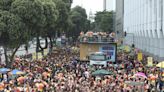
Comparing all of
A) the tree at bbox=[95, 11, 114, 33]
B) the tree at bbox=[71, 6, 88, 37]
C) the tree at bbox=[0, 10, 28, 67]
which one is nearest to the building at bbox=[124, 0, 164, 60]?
the tree at bbox=[0, 10, 28, 67]

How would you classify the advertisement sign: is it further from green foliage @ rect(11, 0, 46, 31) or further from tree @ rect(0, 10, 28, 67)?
tree @ rect(0, 10, 28, 67)

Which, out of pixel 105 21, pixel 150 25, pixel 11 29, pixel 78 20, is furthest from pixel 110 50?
pixel 105 21

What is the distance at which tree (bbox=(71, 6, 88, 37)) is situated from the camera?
10200 centimetres

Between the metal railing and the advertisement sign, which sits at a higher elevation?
the metal railing

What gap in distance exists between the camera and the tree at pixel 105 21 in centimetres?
11962

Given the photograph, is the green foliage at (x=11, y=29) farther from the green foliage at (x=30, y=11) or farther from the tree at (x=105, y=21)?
the tree at (x=105, y=21)

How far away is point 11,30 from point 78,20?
6896 centimetres

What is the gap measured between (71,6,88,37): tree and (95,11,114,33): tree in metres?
13.6

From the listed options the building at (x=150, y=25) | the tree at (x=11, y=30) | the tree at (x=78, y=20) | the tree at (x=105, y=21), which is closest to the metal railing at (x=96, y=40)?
the building at (x=150, y=25)

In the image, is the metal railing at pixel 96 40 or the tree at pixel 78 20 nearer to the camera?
the metal railing at pixel 96 40

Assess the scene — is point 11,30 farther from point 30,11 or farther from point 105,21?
point 105,21

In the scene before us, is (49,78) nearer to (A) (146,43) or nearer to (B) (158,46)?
(B) (158,46)

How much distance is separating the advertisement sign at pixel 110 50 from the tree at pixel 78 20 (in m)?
58.4

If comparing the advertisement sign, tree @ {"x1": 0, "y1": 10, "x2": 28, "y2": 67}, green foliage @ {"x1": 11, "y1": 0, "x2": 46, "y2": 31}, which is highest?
green foliage @ {"x1": 11, "y1": 0, "x2": 46, "y2": 31}
